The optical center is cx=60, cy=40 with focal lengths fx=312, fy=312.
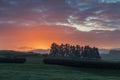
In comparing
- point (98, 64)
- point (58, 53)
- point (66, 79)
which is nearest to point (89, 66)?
point (98, 64)

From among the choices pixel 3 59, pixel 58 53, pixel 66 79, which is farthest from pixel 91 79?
pixel 58 53

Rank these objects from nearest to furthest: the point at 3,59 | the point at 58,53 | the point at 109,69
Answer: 1. the point at 109,69
2. the point at 3,59
3. the point at 58,53

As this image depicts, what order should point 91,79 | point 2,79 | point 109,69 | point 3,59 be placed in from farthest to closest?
point 3,59, point 109,69, point 91,79, point 2,79

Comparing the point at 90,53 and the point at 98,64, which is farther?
the point at 90,53

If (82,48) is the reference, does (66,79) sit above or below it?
below

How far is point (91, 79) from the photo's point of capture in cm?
3816

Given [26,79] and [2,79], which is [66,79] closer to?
[26,79]

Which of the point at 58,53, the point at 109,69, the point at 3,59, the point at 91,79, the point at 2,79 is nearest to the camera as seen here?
the point at 2,79

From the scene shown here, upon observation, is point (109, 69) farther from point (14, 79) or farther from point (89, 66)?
point (14, 79)

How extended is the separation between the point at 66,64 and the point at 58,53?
230 ft

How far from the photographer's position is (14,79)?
3588cm

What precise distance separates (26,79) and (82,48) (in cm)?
9737

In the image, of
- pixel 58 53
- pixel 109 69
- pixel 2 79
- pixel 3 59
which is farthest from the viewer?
pixel 58 53

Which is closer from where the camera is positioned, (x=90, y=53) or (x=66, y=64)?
(x=66, y=64)
